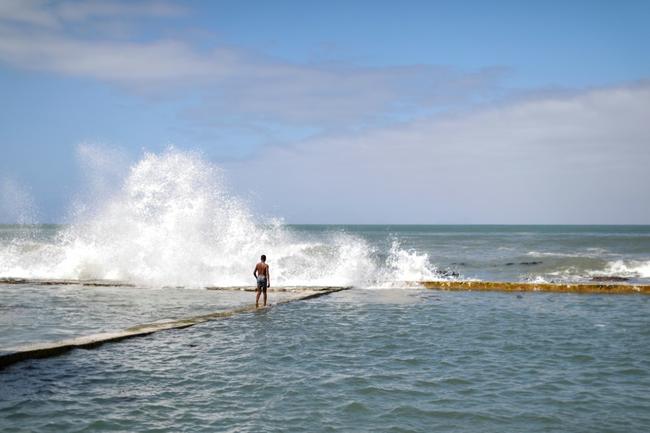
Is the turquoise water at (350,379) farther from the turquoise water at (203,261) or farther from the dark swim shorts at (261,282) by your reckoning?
the turquoise water at (203,261)

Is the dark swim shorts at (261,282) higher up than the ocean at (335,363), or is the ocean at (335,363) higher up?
the dark swim shorts at (261,282)

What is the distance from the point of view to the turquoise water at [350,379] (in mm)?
7207

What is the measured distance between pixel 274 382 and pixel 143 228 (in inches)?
855

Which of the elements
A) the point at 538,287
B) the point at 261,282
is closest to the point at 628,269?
the point at 538,287

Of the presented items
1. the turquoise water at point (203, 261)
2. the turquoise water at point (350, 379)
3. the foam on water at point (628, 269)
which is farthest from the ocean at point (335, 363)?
the foam on water at point (628, 269)

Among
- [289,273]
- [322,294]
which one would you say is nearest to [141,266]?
[289,273]

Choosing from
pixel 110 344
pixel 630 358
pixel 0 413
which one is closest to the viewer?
pixel 0 413

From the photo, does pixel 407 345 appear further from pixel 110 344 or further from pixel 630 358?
pixel 110 344

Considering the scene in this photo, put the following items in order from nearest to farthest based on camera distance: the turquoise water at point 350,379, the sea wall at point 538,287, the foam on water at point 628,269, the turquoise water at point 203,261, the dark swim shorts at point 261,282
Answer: the turquoise water at point 350,379, the dark swim shorts at point 261,282, the sea wall at point 538,287, the turquoise water at point 203,261, the foam on water at point 628,269

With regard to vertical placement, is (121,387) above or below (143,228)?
below

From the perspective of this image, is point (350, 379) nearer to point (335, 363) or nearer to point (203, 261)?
point (335, 363)

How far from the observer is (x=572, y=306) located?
58.3ft

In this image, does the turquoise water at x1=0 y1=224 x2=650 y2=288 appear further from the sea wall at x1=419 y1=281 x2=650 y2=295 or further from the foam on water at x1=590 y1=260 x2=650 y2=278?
the sea wall at x1=419 y1=281 x2=650 y2=295

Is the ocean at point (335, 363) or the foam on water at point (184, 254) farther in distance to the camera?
the foam on water at point (184, 254)
